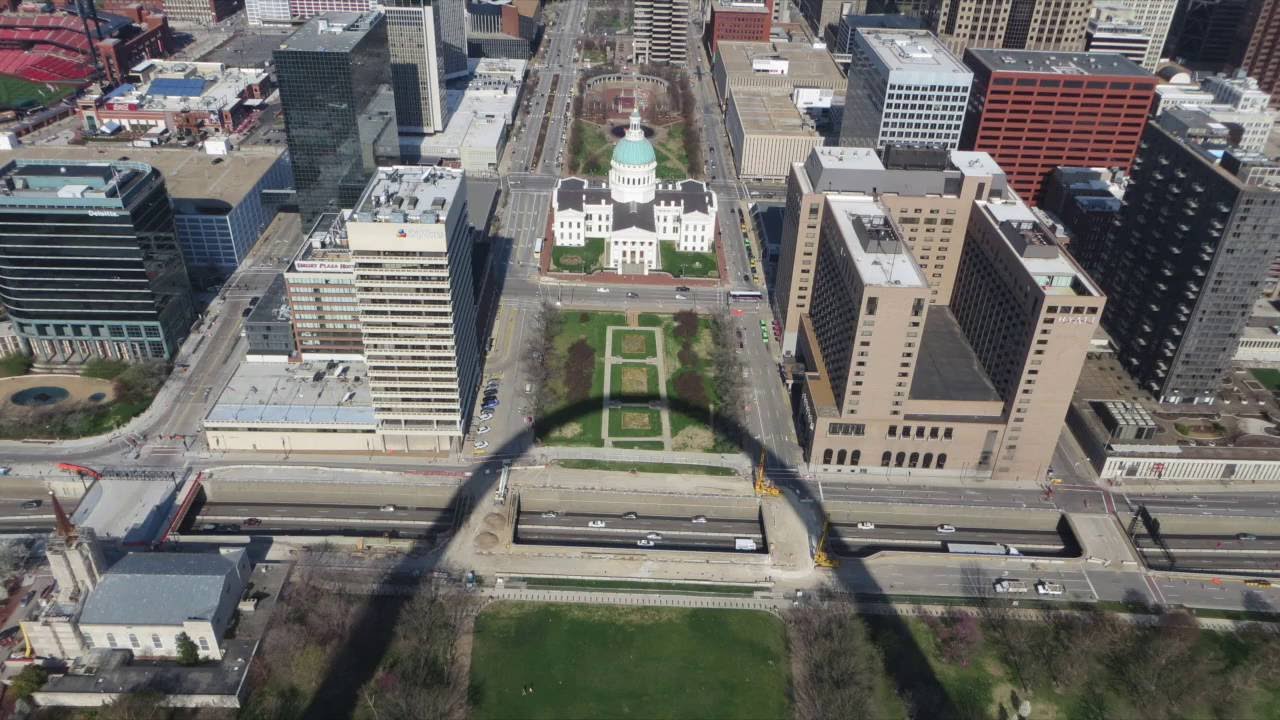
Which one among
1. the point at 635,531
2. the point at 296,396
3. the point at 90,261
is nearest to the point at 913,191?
the point at 635,531

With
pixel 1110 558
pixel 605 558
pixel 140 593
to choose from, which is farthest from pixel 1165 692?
pixel 140 593

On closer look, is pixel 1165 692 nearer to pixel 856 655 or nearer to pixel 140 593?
pixel 856 655

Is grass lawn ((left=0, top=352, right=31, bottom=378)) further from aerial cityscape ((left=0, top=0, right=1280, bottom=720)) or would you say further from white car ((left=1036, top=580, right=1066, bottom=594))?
white car ((left=1036, top=580, right=1066, bottom=594))

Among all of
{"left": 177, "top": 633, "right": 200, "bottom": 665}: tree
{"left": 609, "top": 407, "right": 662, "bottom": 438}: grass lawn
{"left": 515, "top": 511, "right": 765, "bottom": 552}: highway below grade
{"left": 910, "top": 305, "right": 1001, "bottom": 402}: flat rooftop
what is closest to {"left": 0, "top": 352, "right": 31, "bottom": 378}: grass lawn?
{"left": 177, "top": 633, "right": 200, "bottom": 665}: tree

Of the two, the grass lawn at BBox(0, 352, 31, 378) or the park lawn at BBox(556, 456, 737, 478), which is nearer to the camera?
the park lawn at BBox(556, 456, 737, 478)

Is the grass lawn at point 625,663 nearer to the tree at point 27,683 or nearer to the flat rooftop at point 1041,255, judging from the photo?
the tree at point 27,683

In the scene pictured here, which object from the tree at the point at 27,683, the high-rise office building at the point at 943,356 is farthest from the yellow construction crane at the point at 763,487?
the tree at the point at 27,683

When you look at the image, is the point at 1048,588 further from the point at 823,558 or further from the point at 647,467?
the point at 647,467
